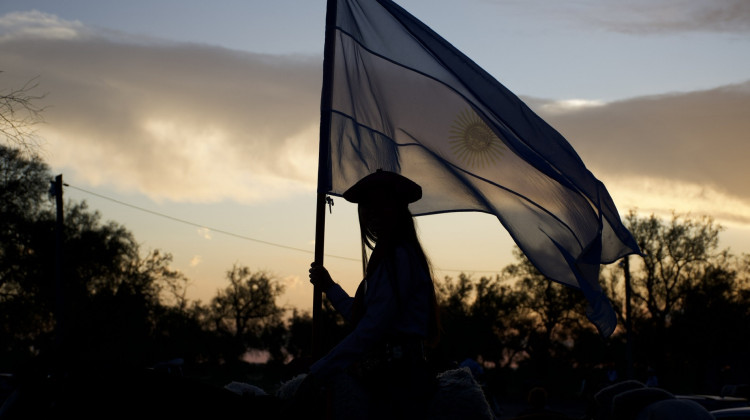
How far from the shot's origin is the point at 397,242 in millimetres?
4480

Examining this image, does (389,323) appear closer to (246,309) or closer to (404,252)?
(404,252)

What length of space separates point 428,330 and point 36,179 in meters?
35.9

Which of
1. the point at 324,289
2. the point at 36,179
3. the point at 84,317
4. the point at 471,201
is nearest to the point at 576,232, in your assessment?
the point at 471,201

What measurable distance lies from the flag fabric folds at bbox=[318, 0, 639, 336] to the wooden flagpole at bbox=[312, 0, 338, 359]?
0.04 meters

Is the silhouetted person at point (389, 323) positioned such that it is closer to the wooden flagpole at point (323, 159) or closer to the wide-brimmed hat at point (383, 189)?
the wide-brimmed hat at point (383, 189)

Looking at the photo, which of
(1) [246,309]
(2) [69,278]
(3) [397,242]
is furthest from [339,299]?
(1) [246,309]

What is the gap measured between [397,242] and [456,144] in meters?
1.67

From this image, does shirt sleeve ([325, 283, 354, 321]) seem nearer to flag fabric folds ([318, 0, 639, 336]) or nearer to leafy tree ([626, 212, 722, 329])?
flag fabric folds ([318, 0, 639, 336])

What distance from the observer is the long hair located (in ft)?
14.5

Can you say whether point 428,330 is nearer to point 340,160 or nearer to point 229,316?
point 340,160

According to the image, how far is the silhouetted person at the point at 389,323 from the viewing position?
407 centimetres

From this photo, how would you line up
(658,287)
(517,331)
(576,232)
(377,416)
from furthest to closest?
(517,331), (658,287), (576,232), (377,416)

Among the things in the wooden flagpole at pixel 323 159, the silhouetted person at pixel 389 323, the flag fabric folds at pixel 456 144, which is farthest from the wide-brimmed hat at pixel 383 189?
the flag fabric folds at pixel 456 144

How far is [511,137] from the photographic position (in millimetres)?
5805
